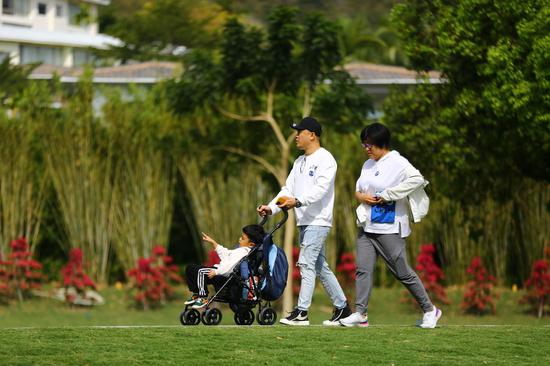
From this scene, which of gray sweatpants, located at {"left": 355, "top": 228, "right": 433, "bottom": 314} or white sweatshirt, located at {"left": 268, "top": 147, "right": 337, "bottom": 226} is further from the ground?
white sweatshirt, located at {"left": 268, "top": 147, "right": 337, "bottom": 226}

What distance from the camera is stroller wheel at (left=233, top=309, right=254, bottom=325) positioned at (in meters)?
10.9

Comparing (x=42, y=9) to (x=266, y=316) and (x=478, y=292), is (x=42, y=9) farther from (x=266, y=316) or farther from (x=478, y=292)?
(x=266, y=316)

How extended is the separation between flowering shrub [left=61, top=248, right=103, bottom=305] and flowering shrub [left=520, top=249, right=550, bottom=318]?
7476 millimetres

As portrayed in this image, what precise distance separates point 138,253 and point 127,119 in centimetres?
256

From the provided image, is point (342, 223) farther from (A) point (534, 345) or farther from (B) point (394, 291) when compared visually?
(A) point (534, 345)

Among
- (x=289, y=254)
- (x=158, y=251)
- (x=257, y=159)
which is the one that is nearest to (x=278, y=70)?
(x=257, y=159)

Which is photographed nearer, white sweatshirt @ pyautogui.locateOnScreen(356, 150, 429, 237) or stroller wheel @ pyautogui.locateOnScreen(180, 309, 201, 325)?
white sweatshirt @ pyautogui.locateOnScreen(356, 150, 429, 237)

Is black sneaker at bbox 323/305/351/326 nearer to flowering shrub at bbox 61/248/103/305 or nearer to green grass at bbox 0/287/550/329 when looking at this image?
green grass at bbox 0/287/550/329

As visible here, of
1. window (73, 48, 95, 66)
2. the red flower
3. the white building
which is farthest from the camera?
window (73, 48, 95, 66)

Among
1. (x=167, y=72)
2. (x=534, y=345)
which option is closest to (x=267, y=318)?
(x=534, y=345)

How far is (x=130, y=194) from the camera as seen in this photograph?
905 inches

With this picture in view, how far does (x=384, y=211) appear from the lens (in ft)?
A: 32.9

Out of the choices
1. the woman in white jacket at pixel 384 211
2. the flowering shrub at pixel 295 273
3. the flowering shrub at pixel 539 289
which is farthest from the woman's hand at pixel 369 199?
the flowering shrub at pixel 295 273

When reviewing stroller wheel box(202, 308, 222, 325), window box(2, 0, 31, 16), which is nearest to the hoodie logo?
stroller wheel box(202, 308, 222, 325)
